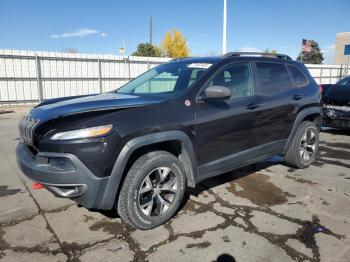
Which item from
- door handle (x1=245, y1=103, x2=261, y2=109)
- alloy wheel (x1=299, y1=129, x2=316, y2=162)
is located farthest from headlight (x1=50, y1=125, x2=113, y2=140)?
alloy wheel (x1=299, y1=129, x2=316, y2=162)

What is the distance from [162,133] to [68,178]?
965 millimetres

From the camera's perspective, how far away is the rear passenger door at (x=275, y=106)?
4.20m

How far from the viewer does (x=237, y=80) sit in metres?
3.93

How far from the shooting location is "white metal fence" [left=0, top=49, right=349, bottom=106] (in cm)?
1449

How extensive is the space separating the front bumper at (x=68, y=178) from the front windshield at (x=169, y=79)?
1.33 metres

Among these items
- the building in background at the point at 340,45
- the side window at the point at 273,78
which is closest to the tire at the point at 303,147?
the side window at the point at 273,78

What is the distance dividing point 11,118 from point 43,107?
30.3ft

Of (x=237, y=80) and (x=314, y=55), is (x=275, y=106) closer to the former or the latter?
(x=237, y=80)

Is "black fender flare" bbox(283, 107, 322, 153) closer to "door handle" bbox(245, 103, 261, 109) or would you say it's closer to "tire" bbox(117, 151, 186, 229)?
"door handle" bbox(245, 103, 261, 109)

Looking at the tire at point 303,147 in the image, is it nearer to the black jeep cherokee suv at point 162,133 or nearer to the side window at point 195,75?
the black jeep cherokee suv at point 162,133

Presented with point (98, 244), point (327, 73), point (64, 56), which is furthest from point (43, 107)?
point (327, 73)

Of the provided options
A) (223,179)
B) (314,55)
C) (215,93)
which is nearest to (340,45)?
(314,55)

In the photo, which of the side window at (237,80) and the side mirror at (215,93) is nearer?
the side mirror at (215,93)

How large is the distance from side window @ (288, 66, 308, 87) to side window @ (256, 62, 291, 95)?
172 millimetres
